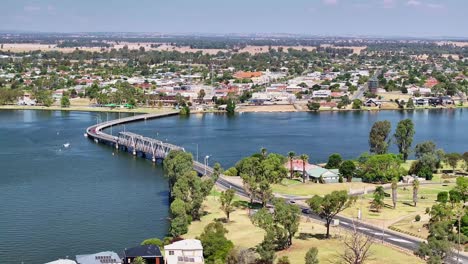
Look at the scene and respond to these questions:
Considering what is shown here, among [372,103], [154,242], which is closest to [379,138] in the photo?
[154,242]

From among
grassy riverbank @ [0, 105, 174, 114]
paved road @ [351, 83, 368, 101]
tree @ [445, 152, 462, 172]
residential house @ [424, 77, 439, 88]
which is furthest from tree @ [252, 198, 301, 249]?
residential house @ [424, 77, 439, 88]

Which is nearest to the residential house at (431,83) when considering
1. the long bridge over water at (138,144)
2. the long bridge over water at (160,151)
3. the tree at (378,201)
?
the long bridge over water at (160,151)

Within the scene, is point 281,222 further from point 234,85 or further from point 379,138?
point 234,85

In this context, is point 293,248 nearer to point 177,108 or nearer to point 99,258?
point 99,258

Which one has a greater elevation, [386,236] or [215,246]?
[215,246]

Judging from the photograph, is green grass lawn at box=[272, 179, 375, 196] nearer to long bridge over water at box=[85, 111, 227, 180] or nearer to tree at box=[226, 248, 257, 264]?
long bridge over water at box=[85, 111, 227, 180]

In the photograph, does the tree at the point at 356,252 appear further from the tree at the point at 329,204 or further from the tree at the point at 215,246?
the tree at the point at 215,246
